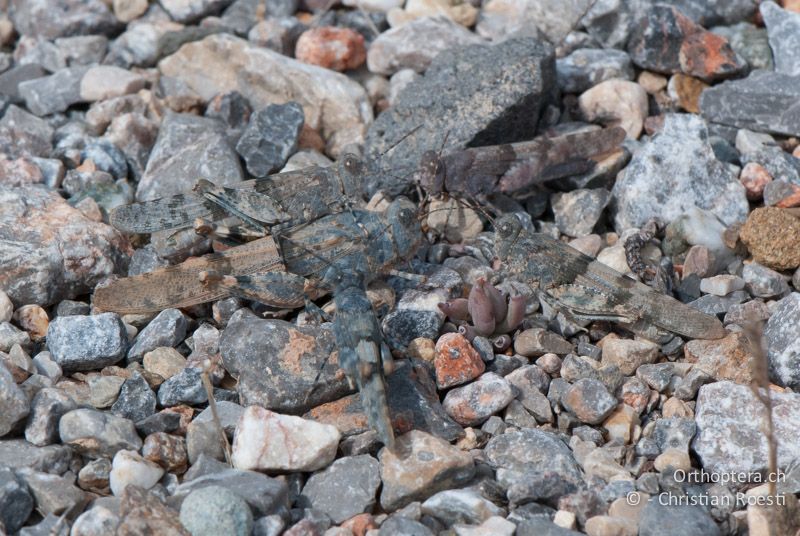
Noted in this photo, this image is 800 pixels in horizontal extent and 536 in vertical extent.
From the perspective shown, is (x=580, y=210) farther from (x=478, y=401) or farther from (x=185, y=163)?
(x=185, y=163)

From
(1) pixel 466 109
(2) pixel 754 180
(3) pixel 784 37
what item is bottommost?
(2) pixel 754 180

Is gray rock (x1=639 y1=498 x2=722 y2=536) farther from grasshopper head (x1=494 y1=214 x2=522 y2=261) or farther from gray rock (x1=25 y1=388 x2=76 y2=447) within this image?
gray rock (x1=25 y1=388 x2=76 y2=447)

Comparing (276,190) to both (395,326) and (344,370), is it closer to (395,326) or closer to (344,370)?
(395,326)

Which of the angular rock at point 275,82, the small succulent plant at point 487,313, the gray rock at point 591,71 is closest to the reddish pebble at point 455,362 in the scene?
the small succulent plant at point 487,313

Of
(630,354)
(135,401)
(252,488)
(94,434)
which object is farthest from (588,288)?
(94,434)

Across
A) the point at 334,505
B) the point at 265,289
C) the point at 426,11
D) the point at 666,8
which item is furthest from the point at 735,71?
the point at 334,505
